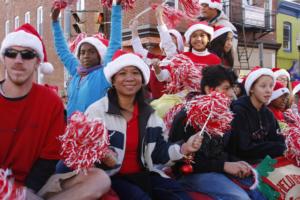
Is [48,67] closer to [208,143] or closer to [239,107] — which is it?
[208,143]

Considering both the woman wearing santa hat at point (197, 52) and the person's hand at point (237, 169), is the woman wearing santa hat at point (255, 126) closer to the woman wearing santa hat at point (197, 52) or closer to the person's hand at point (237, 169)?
the person's hand at point (237, 169)

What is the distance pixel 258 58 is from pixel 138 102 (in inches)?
797

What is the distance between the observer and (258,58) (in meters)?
22.8

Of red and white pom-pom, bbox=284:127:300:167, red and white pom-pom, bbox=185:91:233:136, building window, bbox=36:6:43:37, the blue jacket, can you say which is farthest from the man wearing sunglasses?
building window, bbox=36:6:43:37

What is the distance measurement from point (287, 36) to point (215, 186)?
27.2 meters

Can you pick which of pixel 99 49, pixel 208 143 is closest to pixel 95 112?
pixel 208 143

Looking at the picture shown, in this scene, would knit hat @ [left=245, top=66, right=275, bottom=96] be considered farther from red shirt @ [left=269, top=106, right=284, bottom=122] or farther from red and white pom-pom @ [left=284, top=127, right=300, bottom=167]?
red shirt @ [left=269, top=106, right=284, bottom=122]

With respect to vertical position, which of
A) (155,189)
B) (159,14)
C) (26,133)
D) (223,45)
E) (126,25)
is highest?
(126,25)

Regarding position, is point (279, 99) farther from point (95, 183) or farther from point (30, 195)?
point (30, 195)

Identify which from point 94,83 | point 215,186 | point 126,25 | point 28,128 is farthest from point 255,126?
point 126,25

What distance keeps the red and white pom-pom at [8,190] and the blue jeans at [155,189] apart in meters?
0.76

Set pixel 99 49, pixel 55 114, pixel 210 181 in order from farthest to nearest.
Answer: pixel 99 49
pixel 210 181
pixel 55 114

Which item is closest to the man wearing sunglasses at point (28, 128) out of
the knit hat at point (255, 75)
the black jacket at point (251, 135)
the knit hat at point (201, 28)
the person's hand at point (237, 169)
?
the person's hand at point (237, 169)

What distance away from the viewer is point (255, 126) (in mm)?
3996
